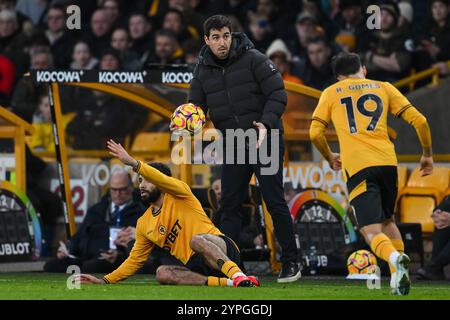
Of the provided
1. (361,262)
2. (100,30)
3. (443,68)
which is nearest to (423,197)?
(361,262)

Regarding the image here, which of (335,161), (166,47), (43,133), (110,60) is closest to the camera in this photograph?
(335,161)

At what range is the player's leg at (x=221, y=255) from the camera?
39.6 ft

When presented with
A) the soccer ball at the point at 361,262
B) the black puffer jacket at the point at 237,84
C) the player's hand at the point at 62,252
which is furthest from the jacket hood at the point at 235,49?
the player's hand at the point at 62,252

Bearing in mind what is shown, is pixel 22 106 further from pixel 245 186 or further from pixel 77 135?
pixel 245 186

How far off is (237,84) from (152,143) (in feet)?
15.1

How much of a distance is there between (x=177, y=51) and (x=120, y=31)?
66.4 inches

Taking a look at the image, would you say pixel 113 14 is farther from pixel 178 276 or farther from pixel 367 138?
pixel 367 138

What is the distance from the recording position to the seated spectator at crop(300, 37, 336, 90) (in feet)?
60.8

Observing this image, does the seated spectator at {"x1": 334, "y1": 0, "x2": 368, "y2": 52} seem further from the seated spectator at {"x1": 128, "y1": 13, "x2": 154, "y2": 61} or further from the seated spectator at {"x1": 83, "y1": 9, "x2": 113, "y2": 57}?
the seated spectator at {"x1": 83, "y1": 9, "x2": 113, "y2": 57}

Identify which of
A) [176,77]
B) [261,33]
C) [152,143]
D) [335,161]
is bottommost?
[335,161]

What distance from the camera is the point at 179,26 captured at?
20125 millimetres

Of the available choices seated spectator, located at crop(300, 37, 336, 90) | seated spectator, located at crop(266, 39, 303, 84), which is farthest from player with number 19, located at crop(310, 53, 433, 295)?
seated spectator, located at crop(300, 37, 336, 90)

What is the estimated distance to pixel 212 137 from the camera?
15.7 metres
